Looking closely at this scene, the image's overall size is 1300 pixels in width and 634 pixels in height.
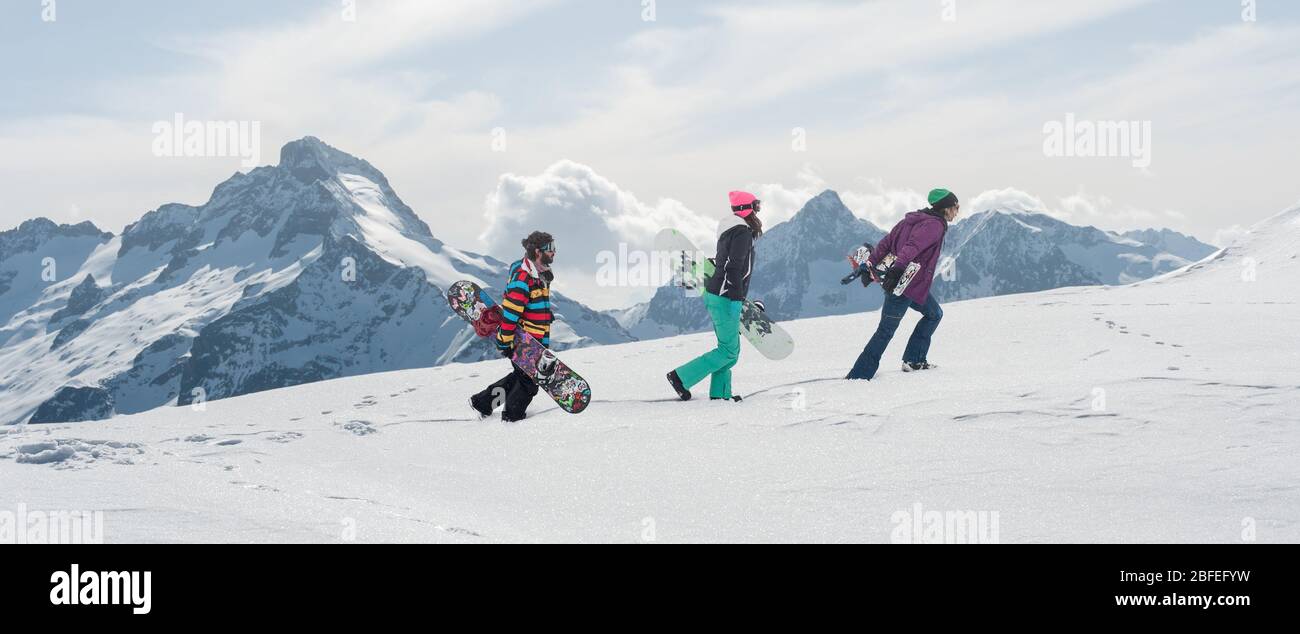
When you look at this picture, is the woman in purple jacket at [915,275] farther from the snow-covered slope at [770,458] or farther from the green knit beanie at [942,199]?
the snow-covered slope at [770,458]

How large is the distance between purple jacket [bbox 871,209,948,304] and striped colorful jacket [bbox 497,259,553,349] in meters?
4.10

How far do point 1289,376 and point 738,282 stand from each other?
202 inches

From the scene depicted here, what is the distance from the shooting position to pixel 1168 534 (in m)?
5.04

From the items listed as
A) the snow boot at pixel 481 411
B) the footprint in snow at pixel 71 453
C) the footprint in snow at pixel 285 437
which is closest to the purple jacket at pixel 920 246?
the snow boot at pixel 481 411

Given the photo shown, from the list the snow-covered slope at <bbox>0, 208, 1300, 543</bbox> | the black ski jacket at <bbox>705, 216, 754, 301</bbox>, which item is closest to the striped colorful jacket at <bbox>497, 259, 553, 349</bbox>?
the snow-covered slope at <bbox>0, 208, 1300, 543</bbox>

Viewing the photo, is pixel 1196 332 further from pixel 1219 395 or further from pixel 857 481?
pixel 857 481

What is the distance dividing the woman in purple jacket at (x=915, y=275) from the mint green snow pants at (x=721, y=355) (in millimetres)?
1545

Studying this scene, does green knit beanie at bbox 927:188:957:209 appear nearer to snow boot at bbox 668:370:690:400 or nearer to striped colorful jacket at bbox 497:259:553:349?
snow boot at bbox 668:370:690:400

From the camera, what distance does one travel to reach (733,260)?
9703 millimetres

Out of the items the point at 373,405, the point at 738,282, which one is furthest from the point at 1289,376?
the point at 373,405

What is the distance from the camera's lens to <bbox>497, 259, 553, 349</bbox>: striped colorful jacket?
9414 millimetres

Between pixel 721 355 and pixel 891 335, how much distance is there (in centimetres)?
206

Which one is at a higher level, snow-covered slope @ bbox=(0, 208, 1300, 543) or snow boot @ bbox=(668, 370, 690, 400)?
snow boot @ bbox=(668, 370, 690, 400)

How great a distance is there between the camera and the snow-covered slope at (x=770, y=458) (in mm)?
5457
